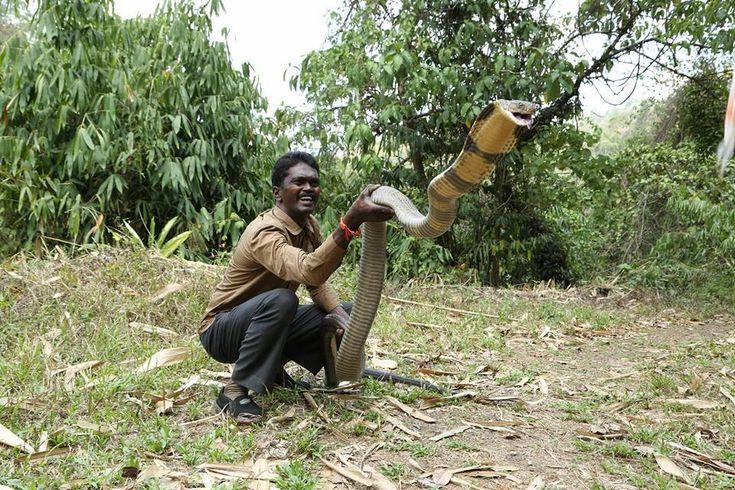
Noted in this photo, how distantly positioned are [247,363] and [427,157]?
556 centimetres

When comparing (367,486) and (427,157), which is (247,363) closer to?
(367,486)

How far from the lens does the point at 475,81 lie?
741 cm

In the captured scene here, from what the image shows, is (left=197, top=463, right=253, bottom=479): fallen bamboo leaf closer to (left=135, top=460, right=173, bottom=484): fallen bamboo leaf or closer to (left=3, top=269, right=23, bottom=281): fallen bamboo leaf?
(left=135, top=460, right=173, bottom=484): fallen bamboo leaf

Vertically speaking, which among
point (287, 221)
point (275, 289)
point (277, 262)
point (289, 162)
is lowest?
point (275, 289)

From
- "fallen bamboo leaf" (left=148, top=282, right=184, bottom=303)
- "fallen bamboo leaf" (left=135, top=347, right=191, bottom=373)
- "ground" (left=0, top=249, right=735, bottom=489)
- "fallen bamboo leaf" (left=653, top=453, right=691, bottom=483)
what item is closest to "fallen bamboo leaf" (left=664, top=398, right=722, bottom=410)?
"ground" (left=0, top=249, right=735, bottom=489)

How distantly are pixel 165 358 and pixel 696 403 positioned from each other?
288 centimetres

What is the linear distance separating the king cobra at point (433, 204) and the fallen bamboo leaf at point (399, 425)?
0.28m

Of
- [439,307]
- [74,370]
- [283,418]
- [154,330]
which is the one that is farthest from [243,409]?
[439,307]

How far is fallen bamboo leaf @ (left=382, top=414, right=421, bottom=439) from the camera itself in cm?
291

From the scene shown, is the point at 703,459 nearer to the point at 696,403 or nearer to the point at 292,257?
the point at 696,403

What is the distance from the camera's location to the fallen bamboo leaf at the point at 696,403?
3.49 metres

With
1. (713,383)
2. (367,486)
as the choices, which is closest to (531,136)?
(713,383)

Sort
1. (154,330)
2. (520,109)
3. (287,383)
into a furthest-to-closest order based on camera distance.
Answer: (154,330)
(287,383)
(520,109)

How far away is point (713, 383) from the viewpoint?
3.99 m
